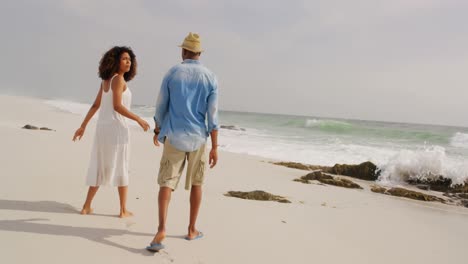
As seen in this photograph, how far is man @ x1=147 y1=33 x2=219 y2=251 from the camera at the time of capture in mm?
2908

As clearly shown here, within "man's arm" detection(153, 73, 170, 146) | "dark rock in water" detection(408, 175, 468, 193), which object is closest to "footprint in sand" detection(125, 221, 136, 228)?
"man's arm" detection(153, 73, 170, 146)

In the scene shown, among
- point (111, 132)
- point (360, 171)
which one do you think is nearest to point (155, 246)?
point (111, 132)

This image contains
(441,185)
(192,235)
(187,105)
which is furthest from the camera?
(441,185)

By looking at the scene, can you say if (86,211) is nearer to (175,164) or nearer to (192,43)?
(175,164)

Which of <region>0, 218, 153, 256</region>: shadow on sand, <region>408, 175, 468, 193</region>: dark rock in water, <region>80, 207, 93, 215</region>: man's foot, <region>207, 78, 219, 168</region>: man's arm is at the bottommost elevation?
<region>0, 218, 153, 256</region>: shadow on sand

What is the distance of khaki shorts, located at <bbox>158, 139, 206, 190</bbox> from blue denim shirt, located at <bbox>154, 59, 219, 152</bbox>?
0.06 meters

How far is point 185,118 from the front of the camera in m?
2.92

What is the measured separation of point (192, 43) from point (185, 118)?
0.66 meters

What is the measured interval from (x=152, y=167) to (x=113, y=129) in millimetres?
3403

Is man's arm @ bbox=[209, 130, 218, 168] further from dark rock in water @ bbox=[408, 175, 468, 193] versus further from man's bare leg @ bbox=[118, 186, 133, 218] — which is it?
dark rock in water @ bbox=[408, 175, 468, 193]

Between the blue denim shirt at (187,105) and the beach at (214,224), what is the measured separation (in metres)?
0.93

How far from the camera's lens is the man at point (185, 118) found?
2.91 metres

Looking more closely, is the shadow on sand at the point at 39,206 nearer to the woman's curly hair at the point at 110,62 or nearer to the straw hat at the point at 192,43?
the woman's curly hair at the point at 110,62

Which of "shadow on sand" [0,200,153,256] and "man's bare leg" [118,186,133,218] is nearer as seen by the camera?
"shadow on sand" [0,200,153,256]
